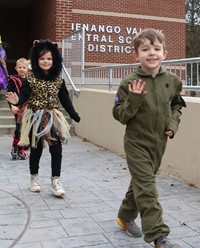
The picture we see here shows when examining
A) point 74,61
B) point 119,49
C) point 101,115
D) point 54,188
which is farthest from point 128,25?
point 54,188

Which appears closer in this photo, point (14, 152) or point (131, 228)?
point (131, 228)

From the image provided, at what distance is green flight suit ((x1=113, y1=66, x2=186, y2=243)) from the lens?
3002mm

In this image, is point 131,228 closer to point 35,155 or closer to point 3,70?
point 35,155

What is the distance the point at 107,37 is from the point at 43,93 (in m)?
9.84

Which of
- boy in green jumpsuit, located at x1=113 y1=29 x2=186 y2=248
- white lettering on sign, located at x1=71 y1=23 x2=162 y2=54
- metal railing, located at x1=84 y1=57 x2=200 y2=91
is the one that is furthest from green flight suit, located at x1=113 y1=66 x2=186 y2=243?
white lettering on sign, located at x1=71 y1=23 x2=162 y2=54

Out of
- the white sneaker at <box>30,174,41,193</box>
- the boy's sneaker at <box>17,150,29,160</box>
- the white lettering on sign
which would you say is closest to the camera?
the white sneaker at <box>30,174,41,193</box>

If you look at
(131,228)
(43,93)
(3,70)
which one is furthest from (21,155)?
(131,228)

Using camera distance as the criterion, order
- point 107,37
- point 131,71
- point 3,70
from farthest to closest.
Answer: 1. point 107,37
2. point 3,70
3. point 131,71

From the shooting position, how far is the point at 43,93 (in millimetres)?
4691

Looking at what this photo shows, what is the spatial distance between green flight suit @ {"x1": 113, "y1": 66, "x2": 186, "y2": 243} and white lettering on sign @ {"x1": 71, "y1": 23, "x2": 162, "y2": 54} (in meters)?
10.8

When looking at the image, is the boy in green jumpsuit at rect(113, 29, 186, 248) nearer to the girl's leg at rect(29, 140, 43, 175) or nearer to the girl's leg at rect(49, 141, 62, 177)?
the girl's leg at rect(49, 141, 62, 177)

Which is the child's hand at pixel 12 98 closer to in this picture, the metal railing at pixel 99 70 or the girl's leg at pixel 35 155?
the girl's leg at pixel 35 155

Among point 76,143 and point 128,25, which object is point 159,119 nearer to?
point 76,143

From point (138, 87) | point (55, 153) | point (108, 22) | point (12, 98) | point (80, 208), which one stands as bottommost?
point (80, 208)
